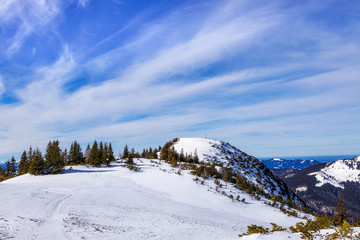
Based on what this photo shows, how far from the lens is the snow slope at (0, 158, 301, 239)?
14.3m

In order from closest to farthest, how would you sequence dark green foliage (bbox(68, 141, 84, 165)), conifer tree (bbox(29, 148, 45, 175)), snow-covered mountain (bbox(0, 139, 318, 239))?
snow-covered mountain (bbox(0, 139, 318, 239)) < conifer tree (bbox(29, 148, 45, 175)) < dark green foliage (bbox(68, 141, 84, 165))

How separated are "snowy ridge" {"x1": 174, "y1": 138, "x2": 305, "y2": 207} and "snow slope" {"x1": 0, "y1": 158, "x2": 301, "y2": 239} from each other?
27145 millimetres

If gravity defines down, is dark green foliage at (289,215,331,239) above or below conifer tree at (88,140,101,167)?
below

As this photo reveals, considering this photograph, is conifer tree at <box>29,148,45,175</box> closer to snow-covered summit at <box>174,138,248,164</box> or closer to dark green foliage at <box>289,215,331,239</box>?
dark green foliage at <box>289,215,331,239</box>

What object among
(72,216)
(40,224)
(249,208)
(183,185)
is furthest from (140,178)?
(40,224)

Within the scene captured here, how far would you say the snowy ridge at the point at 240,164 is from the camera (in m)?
60.9

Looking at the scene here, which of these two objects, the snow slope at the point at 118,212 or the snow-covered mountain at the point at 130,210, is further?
the snow-covered mountain at the point at 130,210

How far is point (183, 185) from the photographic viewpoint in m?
38.0

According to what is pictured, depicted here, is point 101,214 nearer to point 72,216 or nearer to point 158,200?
point 72,216

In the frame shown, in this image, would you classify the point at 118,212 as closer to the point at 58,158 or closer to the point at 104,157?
the point at 104,157

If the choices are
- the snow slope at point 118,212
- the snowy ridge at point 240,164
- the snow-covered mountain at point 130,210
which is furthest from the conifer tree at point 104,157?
the snowy ridge at point 240,164

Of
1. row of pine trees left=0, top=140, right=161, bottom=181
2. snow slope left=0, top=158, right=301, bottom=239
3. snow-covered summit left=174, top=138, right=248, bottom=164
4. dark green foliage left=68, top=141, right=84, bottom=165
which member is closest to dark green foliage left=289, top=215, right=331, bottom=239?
snow slope left=0, top=158, right=301, bottom=239

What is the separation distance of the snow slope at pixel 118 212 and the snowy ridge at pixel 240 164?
27145 millimetres

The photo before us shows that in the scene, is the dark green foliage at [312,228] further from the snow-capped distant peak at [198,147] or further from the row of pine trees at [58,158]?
the snow-capped distant peak at [198,147]
